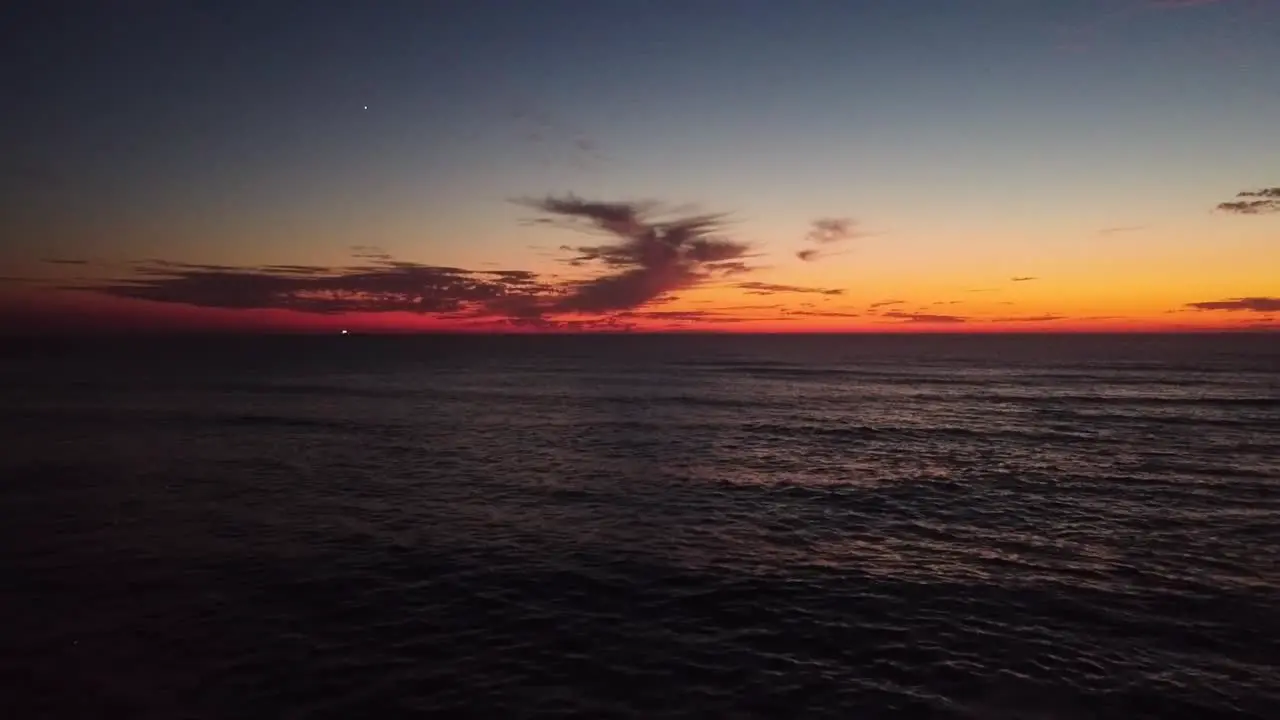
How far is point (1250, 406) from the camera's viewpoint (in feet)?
270

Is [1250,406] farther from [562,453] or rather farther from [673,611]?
[673,611]

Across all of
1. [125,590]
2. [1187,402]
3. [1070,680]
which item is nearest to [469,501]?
[125,590]

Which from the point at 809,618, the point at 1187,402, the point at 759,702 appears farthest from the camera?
the point at 1187,402

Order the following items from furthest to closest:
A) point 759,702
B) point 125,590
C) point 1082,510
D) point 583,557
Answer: point 1082,510, point 583,557, point 125,590, point 759,702

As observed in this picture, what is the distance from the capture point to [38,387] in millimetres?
119688

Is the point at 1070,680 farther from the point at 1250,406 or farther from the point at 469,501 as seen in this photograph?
the point at 1250,406

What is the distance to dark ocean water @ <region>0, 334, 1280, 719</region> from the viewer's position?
19.7m

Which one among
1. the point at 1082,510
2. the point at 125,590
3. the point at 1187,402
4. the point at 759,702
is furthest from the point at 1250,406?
the point at 125,590

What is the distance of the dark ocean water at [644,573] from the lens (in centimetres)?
1970

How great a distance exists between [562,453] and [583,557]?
28048 mm

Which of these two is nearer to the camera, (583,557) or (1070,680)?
(1070,680)

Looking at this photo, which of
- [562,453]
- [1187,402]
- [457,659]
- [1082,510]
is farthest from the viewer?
[1187,402]

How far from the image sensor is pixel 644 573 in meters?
29.2

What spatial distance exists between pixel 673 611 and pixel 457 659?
24.7 feet
